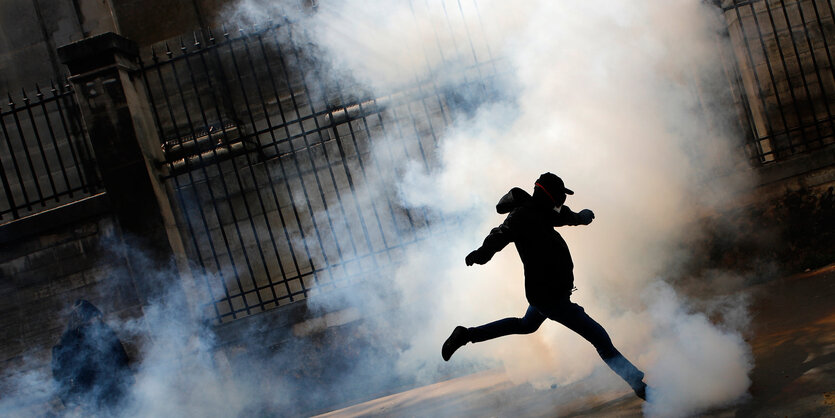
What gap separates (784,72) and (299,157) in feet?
20.8

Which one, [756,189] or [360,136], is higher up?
[360,136]

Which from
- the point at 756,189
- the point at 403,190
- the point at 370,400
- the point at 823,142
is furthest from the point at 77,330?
the point at 823,142

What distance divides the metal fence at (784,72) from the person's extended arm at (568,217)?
3548mm

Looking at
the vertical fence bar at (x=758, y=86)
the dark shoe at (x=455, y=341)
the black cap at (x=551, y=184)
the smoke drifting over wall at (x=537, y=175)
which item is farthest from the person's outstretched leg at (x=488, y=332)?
the vertical fence bar at (x=758, y=86)

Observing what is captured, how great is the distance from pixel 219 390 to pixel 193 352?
19.4 inches

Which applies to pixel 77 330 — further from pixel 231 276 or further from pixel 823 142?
pixel 823 142

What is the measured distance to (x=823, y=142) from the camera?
6.59m

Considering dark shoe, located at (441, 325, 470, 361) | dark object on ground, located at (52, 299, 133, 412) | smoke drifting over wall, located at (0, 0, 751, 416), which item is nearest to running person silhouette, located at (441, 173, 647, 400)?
dark shoe, located at (441, 325, 470, 361)

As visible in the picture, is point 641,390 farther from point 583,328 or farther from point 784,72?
point 784,72

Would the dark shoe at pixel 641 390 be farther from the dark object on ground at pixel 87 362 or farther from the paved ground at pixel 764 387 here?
the dark object on ground at pixel 87 362

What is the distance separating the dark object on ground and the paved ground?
2374 millimetres

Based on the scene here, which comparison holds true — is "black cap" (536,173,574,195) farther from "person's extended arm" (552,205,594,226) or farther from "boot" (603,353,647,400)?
"boot" (603,353,647,400)

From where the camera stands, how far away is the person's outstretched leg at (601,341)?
3633 mm

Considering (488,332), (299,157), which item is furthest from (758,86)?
(299,157)
